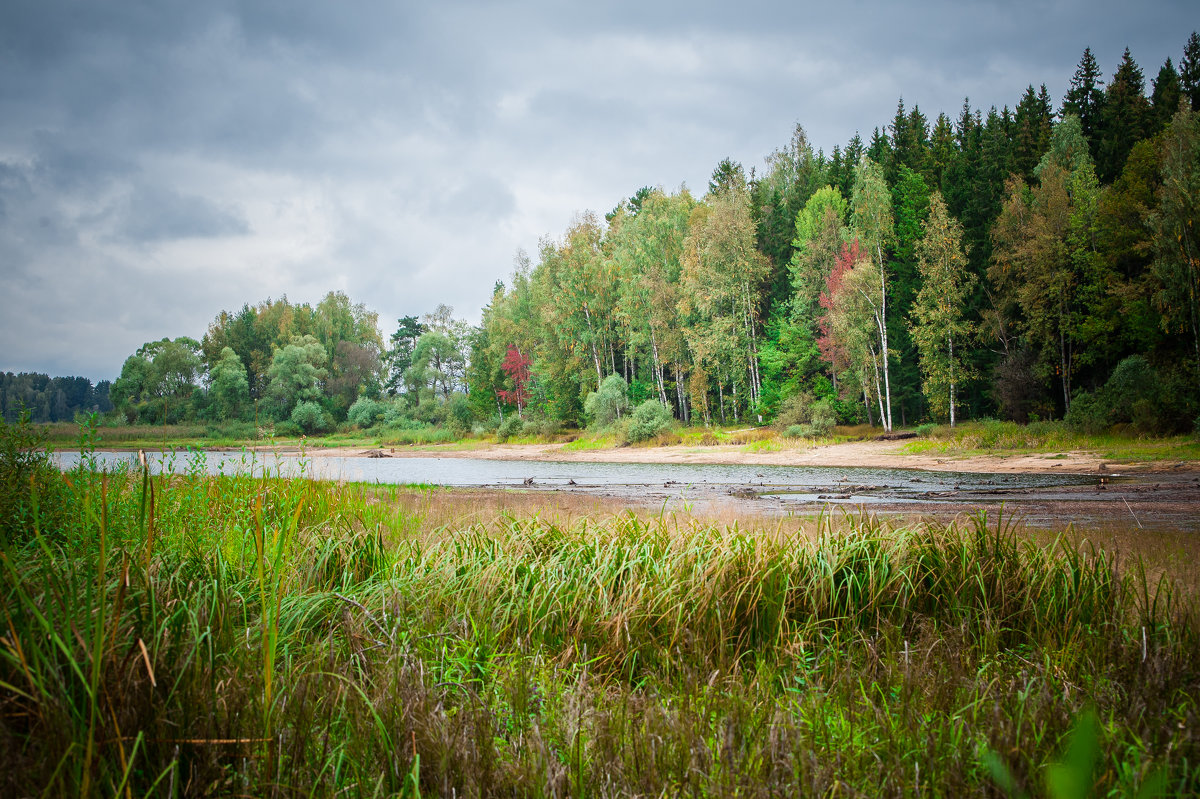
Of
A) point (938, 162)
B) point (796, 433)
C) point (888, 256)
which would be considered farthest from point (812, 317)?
point (938, 162)

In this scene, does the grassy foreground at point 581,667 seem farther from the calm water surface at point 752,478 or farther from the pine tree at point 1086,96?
the pine tree at point 1086,96

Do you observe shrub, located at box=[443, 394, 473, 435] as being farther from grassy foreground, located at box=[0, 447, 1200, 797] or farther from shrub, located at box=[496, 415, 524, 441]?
grassy foreground, located at box=[0, 447, 1200, 797]

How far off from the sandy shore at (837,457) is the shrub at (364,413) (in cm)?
1560

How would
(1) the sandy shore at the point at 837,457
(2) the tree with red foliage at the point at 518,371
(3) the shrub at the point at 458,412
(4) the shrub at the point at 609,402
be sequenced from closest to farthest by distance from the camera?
(1) the sandy shore at the point at 837,457, (4) the shrub at the point at 609,402, (2) the tree with red foliage at the point at 518,371, (3) the shrub at the point at 458,412

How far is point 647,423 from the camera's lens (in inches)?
1588

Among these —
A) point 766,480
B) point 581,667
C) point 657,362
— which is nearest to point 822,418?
point 657,362

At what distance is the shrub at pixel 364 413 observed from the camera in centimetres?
6391

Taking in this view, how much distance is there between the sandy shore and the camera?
21.5 metres

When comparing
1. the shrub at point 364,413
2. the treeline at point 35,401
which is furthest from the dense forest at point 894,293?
the treeline at point 35,401

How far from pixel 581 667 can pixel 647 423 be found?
36.4 meters

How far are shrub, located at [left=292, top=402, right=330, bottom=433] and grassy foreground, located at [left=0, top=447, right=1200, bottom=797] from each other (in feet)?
172

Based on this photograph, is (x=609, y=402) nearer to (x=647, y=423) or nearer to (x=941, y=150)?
(x=647, y=423)

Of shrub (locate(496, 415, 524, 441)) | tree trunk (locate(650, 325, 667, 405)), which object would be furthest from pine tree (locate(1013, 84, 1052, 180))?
shrub (locate(496, 415, 524, 441))

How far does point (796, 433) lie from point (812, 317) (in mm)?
9127
